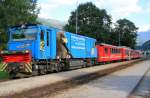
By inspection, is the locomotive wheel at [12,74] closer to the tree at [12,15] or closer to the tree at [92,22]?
the tree at [12,15]

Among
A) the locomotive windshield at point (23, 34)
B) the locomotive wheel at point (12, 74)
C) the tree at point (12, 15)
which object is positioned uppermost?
the tree at point (12, 15)

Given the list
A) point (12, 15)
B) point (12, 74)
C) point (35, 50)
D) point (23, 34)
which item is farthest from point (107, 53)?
point (12, 74)

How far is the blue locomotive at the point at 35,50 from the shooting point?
81.7ft

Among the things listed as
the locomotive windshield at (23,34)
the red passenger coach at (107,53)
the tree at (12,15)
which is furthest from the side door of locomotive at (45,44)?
the tree at (12,15)

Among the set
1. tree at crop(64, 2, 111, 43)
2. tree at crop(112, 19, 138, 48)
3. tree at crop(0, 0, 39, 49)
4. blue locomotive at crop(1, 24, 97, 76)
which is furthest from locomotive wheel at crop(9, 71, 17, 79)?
tree at crop(112, 19, 138, 48)

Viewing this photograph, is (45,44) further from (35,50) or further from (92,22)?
(92,22)

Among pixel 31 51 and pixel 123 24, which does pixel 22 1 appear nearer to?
pixel 31 51

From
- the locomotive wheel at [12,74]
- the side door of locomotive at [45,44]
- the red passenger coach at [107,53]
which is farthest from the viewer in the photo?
the red passenger coach at [107,53]

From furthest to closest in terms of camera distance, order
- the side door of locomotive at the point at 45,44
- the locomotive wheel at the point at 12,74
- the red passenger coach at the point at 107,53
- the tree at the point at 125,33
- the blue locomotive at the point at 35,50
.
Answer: the tree at the point at 125,33 < the red passenger coach at the point at 107,53 < the side door of locomotive at the point at 45,44 < the locomotive wheel at the point at 12,74 < the blue locomotive at the point at 35,50

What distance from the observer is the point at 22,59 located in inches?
985

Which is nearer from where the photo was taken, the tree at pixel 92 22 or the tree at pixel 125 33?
the tree at pixel 92 22

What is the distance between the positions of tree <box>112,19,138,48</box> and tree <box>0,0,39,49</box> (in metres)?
70.0

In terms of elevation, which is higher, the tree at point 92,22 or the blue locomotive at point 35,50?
the tree at point 92,22

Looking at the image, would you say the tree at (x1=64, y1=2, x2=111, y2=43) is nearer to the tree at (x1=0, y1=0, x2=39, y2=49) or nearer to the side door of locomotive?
the tree at (x1=0, y1=0, x2=39, y2=49)
